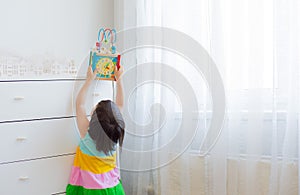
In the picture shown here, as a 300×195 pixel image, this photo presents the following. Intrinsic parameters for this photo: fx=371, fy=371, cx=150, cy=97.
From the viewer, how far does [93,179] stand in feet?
5.92

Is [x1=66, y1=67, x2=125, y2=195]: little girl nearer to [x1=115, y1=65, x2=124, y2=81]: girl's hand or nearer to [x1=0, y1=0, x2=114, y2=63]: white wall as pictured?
[x1=115, y1=65, x2=124, y2=81]: girl's hand

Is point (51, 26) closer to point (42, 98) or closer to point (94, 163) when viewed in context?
point (42, 98)

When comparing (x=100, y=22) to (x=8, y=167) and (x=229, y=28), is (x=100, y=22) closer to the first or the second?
(x=229, y=28)

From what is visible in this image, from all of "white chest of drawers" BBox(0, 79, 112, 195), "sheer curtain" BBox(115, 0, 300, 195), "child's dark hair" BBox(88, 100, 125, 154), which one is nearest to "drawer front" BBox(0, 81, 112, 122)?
"white chest of drawers" BBox(0, 79, 112, 195)

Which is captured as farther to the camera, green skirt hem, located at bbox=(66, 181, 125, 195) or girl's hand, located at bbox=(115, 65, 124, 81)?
girl's hand, located at bbox=(115, 65, 124, 81)

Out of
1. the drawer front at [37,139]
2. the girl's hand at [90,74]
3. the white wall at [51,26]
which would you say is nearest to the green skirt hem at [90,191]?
the drawer front at [37,139]

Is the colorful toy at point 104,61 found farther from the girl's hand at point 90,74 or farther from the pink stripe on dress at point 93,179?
the pink stripe on dress at point 93,179

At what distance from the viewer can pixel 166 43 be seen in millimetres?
2057

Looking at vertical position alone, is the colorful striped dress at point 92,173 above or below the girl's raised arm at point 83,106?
below

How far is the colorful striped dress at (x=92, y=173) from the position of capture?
1812 millimetres

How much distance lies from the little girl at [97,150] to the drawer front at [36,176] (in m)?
0.05

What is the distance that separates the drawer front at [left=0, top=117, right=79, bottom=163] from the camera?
1.71m

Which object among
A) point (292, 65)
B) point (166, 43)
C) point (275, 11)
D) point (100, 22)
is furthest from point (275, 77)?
point (100, 22)

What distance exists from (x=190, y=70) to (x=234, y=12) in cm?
37
